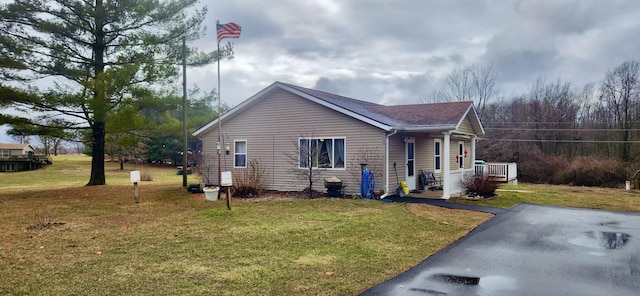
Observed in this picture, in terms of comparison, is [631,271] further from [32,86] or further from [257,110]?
[32,86]

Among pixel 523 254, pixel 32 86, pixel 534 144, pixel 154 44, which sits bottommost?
pixel 523 254

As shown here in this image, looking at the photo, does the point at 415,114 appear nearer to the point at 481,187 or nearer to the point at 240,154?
the point at 481,187

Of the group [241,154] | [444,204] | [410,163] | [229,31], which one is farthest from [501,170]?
[229,31]

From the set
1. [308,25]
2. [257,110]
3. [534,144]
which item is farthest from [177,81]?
[534,144]

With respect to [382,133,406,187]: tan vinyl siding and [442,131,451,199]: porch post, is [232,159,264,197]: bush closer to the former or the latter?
[382,133,406,187]: tan vinyl siding

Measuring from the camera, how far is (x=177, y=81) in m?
18.2

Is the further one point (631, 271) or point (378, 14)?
point (378, 14)

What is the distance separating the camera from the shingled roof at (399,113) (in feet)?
43.4

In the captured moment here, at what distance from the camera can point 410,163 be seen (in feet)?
49.5

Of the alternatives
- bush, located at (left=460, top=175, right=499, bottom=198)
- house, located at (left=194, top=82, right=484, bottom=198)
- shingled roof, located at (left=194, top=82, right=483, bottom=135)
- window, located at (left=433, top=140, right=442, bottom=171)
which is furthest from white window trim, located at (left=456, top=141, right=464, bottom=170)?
bush, located at (left=460, top=175, right=499, bottom=198)

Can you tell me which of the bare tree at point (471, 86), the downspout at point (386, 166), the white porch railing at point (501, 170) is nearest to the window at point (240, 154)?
the downspout at point (386, 166)

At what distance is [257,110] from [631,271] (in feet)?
42.9

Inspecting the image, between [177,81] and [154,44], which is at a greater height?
[154,44]

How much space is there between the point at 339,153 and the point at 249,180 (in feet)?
11.9
